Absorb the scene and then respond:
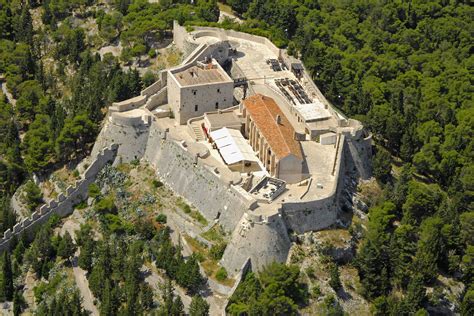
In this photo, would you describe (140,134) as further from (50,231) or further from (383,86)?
(383,86)

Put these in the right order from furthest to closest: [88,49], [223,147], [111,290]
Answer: [88,49], [223,147], [111,290]

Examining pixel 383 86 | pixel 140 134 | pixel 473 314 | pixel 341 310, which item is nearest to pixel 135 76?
pixel 140 134

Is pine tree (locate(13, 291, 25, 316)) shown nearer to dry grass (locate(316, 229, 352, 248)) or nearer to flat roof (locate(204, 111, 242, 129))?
flat roof (locate(204, 111, 242, 129))

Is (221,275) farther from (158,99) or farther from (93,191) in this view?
(158,99)

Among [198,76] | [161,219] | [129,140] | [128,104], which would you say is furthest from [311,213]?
[128,104]

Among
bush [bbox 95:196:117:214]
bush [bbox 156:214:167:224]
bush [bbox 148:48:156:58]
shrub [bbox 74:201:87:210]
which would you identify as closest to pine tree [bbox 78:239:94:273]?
bush [bbox 95:196:117:214]

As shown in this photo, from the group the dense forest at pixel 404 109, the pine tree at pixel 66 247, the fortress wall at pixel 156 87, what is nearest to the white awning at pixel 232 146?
the fortress wall at pixel 156 87
